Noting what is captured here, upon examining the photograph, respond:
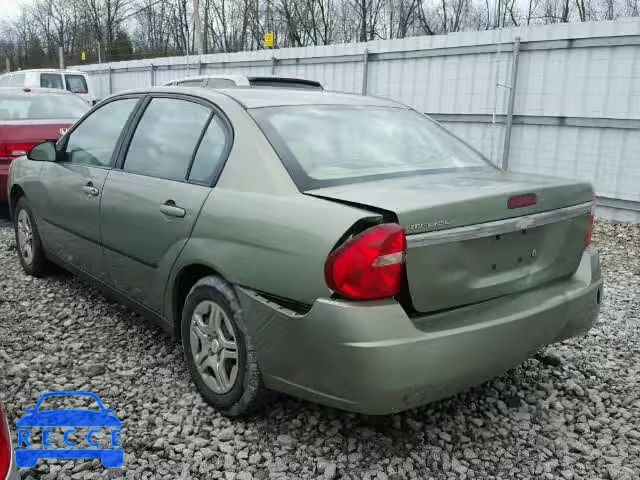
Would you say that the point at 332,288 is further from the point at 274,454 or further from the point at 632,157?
the point at 632,157

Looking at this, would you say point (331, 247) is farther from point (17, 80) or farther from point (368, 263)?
point (17, 80)

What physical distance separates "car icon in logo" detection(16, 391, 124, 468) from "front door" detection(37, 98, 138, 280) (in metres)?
1.05

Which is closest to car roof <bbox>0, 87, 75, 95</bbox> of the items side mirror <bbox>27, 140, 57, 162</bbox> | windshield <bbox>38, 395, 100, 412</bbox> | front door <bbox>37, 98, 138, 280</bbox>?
front door <bbox>37, 98, 138, 280</bbox>

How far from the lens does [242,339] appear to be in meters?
2.63

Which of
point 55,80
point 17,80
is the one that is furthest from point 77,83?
point 17,80

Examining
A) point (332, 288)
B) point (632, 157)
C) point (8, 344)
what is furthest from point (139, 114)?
point (632, 157)

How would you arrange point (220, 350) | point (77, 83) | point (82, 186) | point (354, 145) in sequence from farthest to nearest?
point (77, 83) < point (82, 186) < point (354, 145) < point (220, 350)

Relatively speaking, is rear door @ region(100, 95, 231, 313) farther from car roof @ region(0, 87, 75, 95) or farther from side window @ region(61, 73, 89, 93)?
side window @ region(61, 73, 89, 93)

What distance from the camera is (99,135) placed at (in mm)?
4039

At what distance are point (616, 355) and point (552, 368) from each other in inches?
20.3

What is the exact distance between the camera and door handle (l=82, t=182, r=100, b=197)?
3699 millimetres

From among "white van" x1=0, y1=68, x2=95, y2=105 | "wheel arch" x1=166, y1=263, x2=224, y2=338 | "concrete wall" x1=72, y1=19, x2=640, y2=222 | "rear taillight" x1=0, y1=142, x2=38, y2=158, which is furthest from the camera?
"white van" x1=0, y1=68, x2=95, y2=105

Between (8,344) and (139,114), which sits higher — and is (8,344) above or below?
below

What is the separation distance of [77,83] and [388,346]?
16.7 metres
